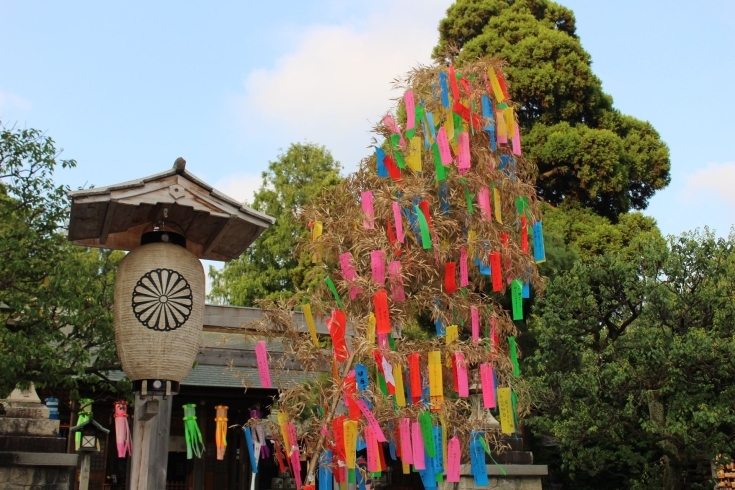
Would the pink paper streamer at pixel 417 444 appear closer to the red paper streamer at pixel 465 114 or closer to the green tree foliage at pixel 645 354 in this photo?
the red paper streamer at pixel 465 114

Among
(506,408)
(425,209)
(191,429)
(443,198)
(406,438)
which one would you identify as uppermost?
(443,198)

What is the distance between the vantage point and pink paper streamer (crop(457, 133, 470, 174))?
22.6 ft

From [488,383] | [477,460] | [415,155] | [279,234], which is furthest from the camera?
[279,234]

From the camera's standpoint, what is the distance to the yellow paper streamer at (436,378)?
6324 mm

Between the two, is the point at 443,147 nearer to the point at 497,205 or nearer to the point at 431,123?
the point at 431,123

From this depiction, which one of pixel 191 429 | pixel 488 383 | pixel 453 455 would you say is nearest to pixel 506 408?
pixel 488 383

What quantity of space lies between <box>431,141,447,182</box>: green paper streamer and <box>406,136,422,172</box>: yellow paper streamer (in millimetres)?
144

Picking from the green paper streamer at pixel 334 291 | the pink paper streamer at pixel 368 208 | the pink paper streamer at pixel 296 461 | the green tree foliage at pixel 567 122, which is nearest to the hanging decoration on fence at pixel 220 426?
the green paper streamer at pixel 334 291

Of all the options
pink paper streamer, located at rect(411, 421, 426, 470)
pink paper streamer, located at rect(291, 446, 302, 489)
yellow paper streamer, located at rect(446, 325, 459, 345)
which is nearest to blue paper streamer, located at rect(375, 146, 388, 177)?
yellow paper streamer, located at rect(446, 325, 459, 345)

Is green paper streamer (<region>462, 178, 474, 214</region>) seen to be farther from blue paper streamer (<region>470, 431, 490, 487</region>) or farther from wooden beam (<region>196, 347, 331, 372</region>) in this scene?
wooden beam (<region>196, 347, 331, 372</region>)

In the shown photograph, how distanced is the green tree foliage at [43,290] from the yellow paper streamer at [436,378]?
3.70 meters

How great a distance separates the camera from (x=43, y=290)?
7992mm

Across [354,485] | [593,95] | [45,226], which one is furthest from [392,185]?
[593,95]

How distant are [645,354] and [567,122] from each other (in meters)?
7.97
